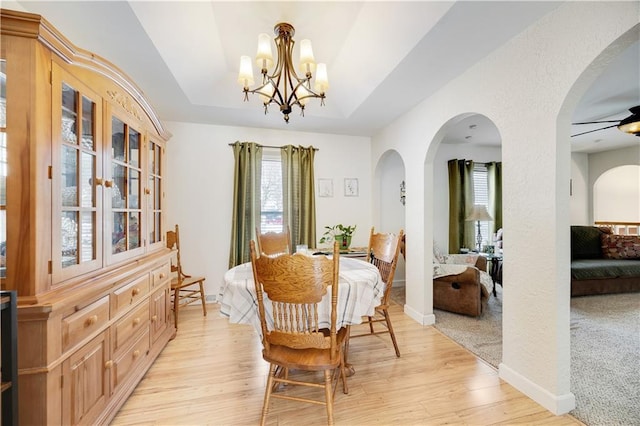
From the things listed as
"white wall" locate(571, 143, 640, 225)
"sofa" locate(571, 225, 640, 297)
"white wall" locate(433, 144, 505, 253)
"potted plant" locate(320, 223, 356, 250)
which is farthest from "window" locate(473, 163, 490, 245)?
"potted plant" locate(320, 223, 356, 250)

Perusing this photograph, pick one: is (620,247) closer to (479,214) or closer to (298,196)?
(479,214)

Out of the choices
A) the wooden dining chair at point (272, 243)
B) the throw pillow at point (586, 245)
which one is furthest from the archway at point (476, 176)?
the wooden dining chair at point (272, 243)

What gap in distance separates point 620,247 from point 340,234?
476cm

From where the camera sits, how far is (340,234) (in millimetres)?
4324

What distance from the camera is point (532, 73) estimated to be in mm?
1854

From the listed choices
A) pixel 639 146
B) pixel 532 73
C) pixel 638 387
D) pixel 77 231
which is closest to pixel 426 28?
pixel 532 73

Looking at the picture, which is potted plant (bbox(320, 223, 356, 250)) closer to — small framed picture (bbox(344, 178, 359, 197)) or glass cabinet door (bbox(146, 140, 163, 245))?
small framed picture (bbox(344, 178, 359, 197))

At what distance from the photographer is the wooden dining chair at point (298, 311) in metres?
1.40

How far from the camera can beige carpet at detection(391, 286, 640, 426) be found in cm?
175

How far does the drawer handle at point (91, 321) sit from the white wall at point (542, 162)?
2756 mm

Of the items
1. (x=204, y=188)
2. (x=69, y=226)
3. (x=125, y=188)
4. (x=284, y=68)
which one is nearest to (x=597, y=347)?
(x=284, y=68)

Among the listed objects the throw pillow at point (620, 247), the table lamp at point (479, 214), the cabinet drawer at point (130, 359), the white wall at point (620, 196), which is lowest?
the cabinet drawer at point (130, 359)

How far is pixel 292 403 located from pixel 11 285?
5.43 feet

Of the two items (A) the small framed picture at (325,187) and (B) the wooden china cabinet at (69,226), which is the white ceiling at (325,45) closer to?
(B) the wooden china cabinet at (69,226)
